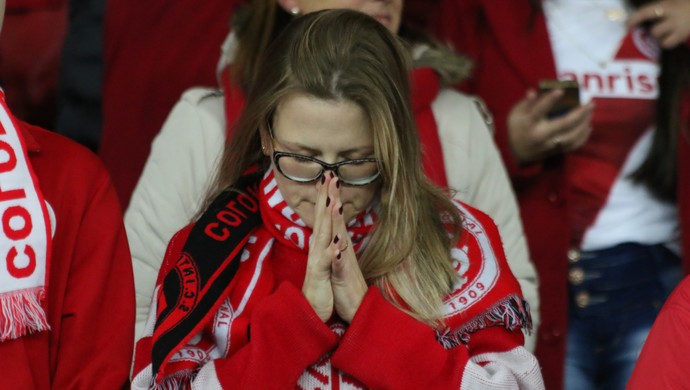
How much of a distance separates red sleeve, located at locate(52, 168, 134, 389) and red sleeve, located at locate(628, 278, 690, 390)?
0.99 m

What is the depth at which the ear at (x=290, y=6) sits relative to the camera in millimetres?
3479

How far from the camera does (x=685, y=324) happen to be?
2.73 meters

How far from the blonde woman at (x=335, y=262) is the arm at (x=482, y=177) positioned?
1.50 ft

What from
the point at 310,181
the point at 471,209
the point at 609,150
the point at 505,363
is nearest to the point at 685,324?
the point at 505,363

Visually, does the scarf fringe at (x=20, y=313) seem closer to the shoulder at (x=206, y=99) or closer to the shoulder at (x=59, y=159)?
the shoulder at (x=59, y=159)

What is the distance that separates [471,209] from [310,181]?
0.44 meters

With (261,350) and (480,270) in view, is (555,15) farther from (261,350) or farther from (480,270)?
(261,350)

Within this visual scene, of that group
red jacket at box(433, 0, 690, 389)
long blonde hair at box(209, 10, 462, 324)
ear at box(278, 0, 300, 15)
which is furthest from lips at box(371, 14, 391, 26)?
red jacket at box(433, 0, 690, 389)

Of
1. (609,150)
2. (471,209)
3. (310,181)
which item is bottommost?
(609,150)

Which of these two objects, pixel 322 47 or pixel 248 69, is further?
pixel 248 69

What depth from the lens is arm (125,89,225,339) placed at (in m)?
3.36

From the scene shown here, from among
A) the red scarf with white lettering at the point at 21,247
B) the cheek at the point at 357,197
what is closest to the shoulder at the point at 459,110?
the cheek at the point at 357,197

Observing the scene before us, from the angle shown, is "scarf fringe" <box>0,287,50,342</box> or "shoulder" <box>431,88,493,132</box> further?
"shoulder" <box>431,88,493,132</box>

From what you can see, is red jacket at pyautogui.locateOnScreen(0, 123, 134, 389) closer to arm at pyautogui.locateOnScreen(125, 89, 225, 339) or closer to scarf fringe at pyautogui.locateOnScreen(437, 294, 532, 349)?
arm at pyautogui.locateOnScreen(125, 89, 225, 339)
